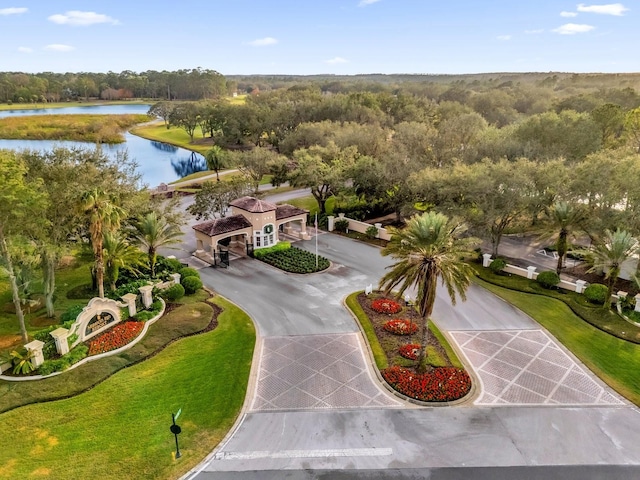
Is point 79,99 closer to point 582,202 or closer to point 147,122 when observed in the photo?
point 147,122

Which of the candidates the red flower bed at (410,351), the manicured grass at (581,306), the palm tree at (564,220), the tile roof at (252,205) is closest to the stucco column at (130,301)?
the tile roof at (252,205)

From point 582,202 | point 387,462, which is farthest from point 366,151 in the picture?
point 387,462

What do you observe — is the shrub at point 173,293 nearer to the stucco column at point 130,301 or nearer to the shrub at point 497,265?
the stucco column at point 130,301

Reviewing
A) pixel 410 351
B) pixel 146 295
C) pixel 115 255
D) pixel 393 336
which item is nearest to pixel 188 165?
pixel 115 255

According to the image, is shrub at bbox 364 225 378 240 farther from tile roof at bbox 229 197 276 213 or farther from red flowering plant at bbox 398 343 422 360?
red flowering plant at bbox 398 343 422 360

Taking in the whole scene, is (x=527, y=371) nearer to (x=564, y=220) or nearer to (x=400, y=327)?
(x=400, y=327)

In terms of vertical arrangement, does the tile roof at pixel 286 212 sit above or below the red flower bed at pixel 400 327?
above
